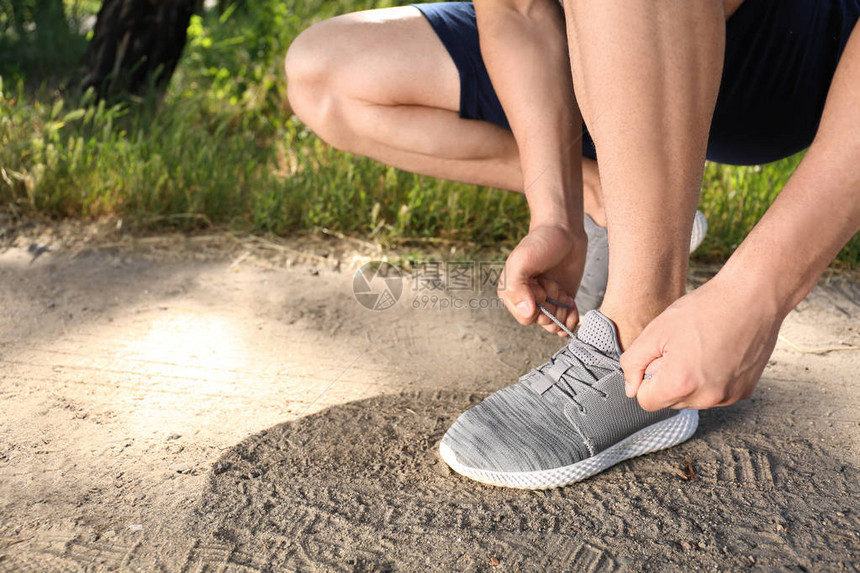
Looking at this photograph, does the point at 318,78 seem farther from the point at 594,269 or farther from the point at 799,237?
the point at 799,237

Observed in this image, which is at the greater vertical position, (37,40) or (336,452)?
(37,40)

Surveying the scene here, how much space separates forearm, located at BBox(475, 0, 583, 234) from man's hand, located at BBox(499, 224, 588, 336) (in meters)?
0.05

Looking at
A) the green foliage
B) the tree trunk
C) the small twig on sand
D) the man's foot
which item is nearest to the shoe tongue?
the man's foot

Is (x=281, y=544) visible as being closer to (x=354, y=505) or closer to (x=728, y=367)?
(x=354, y=505)

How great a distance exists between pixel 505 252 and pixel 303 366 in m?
0.93

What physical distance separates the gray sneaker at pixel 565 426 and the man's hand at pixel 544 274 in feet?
0.36

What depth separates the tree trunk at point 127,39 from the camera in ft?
11.1

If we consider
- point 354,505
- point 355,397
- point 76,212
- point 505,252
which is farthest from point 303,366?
point 76,212

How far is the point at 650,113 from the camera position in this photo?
3.86 feet

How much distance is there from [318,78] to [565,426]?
1229 mm

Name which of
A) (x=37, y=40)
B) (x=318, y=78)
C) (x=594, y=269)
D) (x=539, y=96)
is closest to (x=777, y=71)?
(x=539, y=96)

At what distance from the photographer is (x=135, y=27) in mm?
3387

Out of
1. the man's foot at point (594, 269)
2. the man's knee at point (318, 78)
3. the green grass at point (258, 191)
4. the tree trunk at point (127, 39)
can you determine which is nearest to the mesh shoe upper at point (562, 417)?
the man's foot at point (594, 269)

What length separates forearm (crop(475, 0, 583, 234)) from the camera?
1.59 meters
